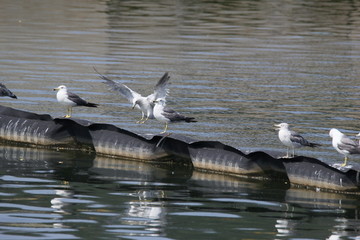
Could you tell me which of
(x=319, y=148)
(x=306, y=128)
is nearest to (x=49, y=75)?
(x=306, y=128)

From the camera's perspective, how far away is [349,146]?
15664 mm

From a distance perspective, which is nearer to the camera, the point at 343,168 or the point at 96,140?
the point at 343,168

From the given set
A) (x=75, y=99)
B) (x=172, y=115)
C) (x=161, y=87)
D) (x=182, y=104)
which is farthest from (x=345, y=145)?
(x=182, y=104)

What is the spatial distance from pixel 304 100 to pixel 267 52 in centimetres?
1221

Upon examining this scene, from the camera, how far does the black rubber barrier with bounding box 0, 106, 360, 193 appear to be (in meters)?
15.8

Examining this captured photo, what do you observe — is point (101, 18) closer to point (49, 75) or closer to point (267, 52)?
point (267, 52)

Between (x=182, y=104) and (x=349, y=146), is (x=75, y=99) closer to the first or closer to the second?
(x=182, y=104)

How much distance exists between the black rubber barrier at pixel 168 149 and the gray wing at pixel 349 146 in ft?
1.53

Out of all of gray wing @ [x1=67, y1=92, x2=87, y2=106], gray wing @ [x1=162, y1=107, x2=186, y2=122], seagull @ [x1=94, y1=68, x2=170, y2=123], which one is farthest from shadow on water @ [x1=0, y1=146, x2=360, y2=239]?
gray wing @ [x1=67, y1=92, x2=87, y2=106]

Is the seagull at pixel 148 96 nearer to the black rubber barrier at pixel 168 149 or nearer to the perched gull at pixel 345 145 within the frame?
the black rubber barrier at pixel 168 149

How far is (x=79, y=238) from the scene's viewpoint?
12.2m

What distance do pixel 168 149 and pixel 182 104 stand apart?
7.25 m

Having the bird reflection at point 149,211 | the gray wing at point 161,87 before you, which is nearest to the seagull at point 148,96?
the gray wing at point 161,87

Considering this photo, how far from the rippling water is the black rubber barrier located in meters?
0.28
